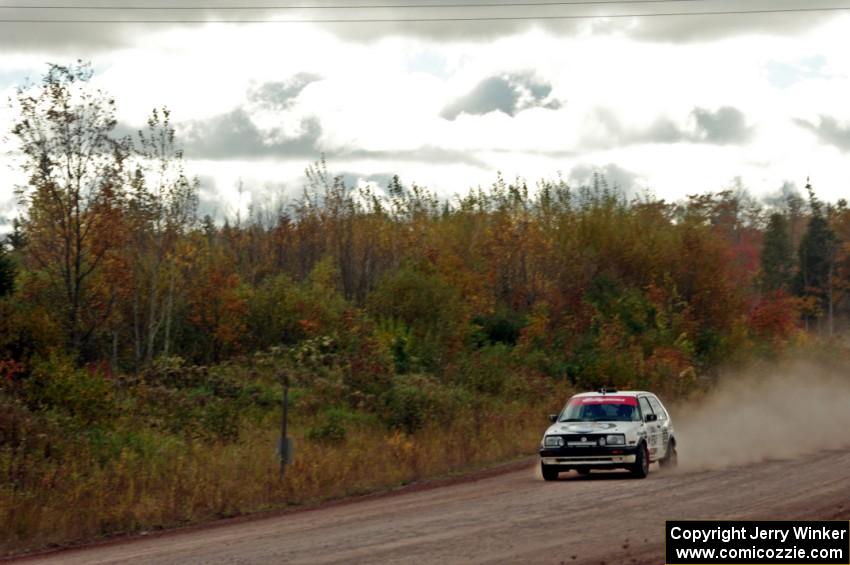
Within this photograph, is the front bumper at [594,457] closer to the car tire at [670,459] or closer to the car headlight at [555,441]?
the car headlight at [555,441]

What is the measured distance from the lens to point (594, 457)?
23.8 meters

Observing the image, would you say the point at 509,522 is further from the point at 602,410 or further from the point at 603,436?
the point at 602,410

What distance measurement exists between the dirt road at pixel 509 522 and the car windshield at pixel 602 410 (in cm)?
123

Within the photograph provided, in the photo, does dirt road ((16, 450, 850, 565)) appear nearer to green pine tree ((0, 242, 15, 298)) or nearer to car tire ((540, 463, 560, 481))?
car tire ((540, 463, 560, 481))

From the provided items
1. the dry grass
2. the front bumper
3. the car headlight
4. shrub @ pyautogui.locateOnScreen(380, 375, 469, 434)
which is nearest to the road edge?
the dry grass

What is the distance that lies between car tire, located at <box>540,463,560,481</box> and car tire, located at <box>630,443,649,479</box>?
5.02 ft

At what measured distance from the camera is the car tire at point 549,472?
24.3m

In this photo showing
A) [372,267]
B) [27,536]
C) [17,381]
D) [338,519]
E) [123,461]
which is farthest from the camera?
[372,267]

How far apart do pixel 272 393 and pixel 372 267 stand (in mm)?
19274

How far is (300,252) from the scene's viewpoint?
57406mm

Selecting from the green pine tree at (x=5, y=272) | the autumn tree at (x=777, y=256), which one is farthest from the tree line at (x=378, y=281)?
the autumn tree at (x=777, y=256)

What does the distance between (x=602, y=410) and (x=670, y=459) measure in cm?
276

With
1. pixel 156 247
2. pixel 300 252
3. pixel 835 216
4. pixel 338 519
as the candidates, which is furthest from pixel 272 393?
pixel 835 216

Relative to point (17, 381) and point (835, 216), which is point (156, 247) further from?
point (835, 216)
